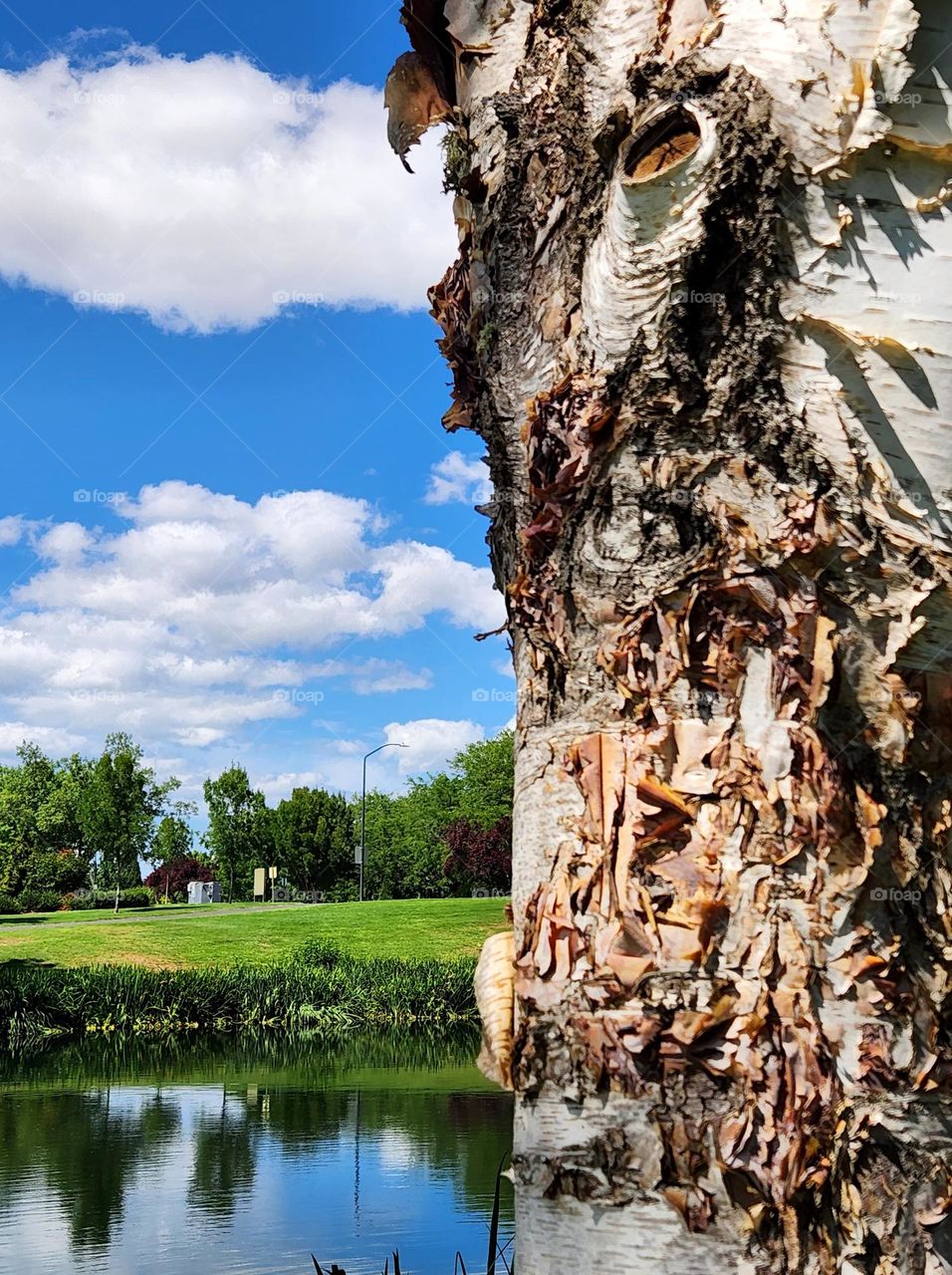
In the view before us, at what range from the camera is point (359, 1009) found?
70.0ft

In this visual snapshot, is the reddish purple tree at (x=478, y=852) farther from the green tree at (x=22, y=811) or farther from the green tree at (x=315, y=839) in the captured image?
the green tree at (x=22, y=811)

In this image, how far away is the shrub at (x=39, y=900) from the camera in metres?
44.9

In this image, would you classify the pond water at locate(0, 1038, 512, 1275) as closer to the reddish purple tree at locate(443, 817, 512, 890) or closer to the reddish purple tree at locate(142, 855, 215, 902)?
the reddish purple tree at locate(443, 817, 512, 890)

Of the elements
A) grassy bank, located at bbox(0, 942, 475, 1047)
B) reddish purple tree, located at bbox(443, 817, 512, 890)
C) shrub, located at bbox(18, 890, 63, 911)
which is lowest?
grassy bank, located at bbox(0, 942, 475, 1047)

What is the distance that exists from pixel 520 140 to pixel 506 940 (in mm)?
1205

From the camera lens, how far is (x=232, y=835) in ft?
184

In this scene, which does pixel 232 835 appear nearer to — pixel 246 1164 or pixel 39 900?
pixel 39 900

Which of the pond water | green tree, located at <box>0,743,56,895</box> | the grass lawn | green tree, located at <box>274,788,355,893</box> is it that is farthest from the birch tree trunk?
green tree, located at <box>274,788,355,893</box>

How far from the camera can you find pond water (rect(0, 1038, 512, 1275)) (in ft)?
24.2

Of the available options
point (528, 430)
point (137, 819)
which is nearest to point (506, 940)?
point (528, 430)

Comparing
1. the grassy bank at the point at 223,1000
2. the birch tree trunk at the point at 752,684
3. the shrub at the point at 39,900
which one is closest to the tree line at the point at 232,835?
the shrub at the point at 39,900

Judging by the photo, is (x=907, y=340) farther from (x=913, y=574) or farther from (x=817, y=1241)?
(x=817, y=1241)

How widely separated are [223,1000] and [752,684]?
20.6 meters

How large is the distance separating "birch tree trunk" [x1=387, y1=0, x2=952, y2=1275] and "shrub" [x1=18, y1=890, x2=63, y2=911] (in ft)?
156
